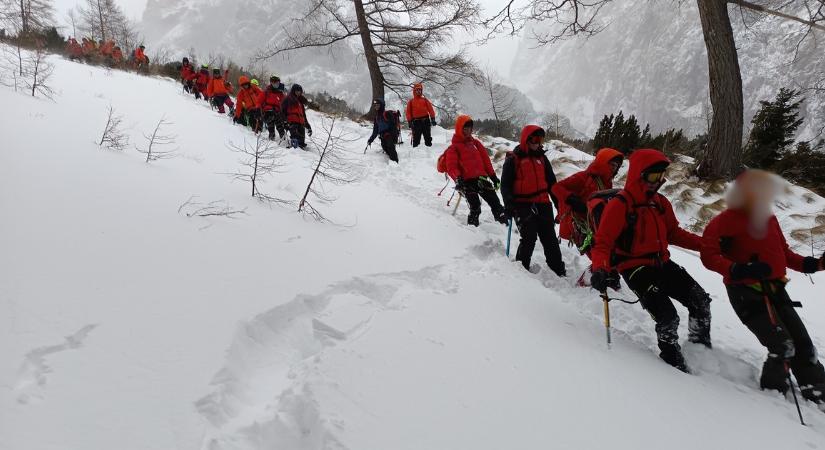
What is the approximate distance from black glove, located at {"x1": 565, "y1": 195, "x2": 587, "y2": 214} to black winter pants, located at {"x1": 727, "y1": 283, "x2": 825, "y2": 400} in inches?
64.8

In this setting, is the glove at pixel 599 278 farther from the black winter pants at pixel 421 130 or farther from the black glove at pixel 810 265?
→ the black winter pants at pixel 421 130

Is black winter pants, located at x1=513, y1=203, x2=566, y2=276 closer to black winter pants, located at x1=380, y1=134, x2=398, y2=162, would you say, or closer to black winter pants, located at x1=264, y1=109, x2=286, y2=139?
black winter pants, located at x1=380, y1=134, x2=398, y2=162

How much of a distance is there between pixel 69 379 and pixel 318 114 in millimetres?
13284

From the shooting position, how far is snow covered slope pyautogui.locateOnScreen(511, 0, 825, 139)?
2778 inches

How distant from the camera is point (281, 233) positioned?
11.9ft

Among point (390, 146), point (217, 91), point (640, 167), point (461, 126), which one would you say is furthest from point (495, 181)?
point (217, 91)

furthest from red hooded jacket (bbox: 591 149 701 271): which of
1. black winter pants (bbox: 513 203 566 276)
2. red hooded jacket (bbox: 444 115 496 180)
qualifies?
red hooded jacket (bbox: 444 115 496 180)

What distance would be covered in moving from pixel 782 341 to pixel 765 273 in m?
0.51

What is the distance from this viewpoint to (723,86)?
696 centimetres

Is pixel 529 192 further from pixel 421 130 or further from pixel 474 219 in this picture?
pixel 421 130

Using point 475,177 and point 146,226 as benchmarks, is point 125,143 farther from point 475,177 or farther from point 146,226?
point 475,177

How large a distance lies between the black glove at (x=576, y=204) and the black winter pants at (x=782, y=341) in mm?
1645

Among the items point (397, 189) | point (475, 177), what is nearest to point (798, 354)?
point (475, 177)

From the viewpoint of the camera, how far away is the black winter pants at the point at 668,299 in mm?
3121
